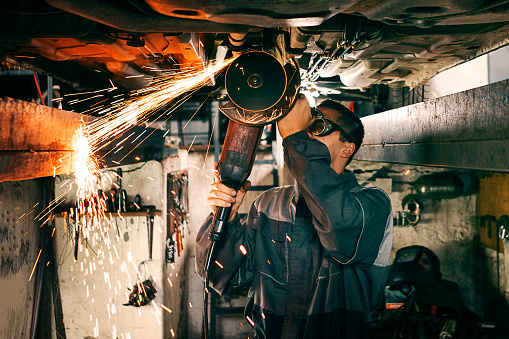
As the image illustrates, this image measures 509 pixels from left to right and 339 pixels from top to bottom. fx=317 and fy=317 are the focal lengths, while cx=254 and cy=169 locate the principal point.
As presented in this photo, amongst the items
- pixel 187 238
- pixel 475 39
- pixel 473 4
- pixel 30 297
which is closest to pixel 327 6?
pixel 473 4

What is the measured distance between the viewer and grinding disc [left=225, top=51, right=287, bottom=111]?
4.31 ft

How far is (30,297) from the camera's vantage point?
290 centimetres

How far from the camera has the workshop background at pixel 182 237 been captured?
2574mm

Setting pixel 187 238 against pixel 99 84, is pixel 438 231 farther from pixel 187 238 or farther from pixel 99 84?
pixel 99 84

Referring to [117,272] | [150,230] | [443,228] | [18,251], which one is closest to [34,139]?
[18,251]

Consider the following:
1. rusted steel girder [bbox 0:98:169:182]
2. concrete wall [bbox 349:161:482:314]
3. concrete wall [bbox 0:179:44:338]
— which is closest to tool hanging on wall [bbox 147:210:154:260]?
concrete wall [bbox 0:179:44:338]

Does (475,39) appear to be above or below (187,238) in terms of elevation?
above

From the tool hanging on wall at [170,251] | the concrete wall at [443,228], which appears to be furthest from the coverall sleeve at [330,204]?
the concrete wall at [443,228]

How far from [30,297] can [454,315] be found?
4548mm

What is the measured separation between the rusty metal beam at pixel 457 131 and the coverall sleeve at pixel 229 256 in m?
1.10

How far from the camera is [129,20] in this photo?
1340 mm

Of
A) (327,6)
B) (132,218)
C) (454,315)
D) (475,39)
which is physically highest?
(475,39)

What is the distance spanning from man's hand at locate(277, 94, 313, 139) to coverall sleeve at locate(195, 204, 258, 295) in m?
0.64

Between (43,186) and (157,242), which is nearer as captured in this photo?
(43,186)
